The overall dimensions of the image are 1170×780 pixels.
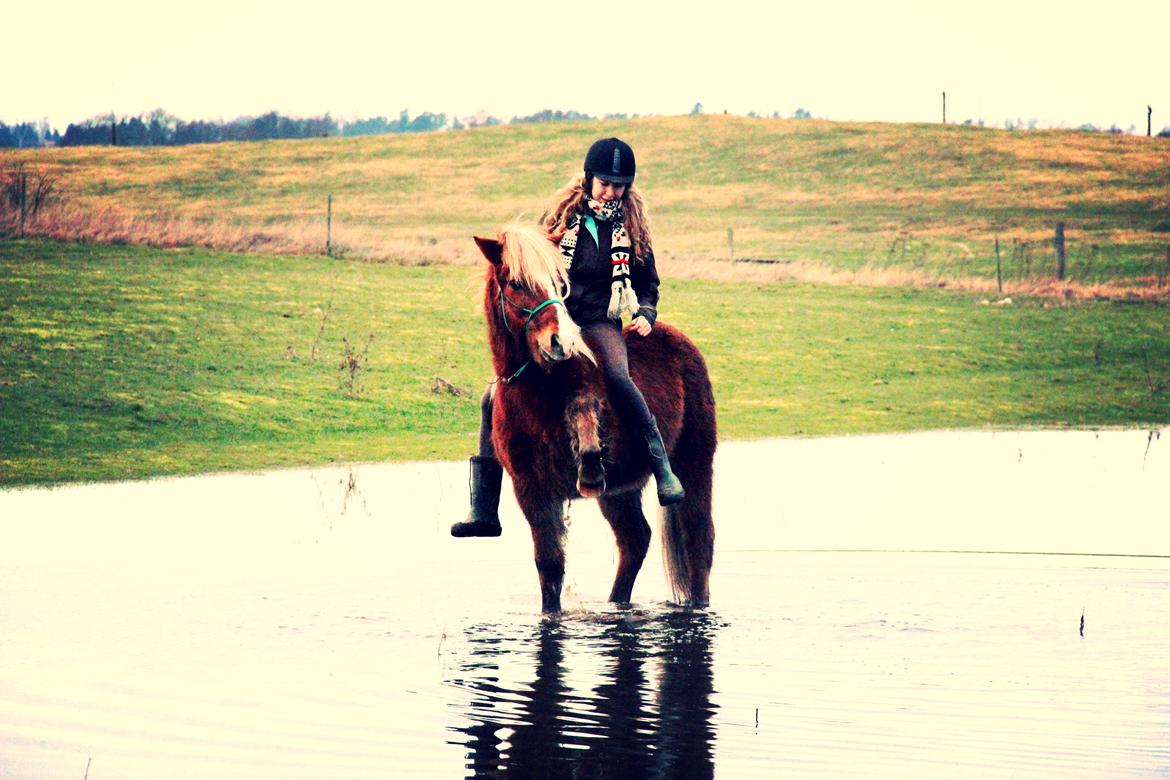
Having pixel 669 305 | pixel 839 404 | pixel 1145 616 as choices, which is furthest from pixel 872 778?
pixel 669 305

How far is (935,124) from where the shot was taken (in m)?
68.2

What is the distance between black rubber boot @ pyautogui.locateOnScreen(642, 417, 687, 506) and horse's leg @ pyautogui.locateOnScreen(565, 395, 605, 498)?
40 cm

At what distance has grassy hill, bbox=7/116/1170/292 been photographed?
4550cm

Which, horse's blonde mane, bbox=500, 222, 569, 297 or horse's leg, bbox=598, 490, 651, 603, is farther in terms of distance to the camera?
horse's leg, bbox=598, 490, 651, 603

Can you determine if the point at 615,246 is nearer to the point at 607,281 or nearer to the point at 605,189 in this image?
the point at 607,281

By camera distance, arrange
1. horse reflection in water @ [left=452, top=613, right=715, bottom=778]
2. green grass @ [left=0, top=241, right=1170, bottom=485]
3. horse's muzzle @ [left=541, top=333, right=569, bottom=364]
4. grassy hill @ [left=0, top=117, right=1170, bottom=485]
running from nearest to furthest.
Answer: horse reflection in water @ [left=452, top=613, right=715, bottom=778] → horse's muzzle @ [left=541, top=333, right=569, bottom=364] → green grass @ [left=0, top=241, right=1170, bottom=485] → grassy hill @ [left=0, top=117, right=1170, bottom=485]

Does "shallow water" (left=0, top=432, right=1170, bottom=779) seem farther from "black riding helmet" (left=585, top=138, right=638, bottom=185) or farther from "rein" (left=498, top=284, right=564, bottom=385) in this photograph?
"black riding helmet" (left=585, top=138, right=638, bottom=185)

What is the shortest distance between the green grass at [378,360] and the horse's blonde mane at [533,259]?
7.90 m

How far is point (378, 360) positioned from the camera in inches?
865

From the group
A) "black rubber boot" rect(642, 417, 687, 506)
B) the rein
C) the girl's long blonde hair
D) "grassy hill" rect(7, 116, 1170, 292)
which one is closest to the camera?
the rein

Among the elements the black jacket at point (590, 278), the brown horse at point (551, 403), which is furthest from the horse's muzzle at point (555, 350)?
the black jacket at point (590, 278)

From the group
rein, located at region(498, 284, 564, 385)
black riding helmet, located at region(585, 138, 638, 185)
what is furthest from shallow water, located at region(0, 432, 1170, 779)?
black riding helmet, located at region(585, 138, 638, 185)

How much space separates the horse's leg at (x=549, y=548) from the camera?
7973 millimetres

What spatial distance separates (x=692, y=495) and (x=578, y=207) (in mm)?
1786
